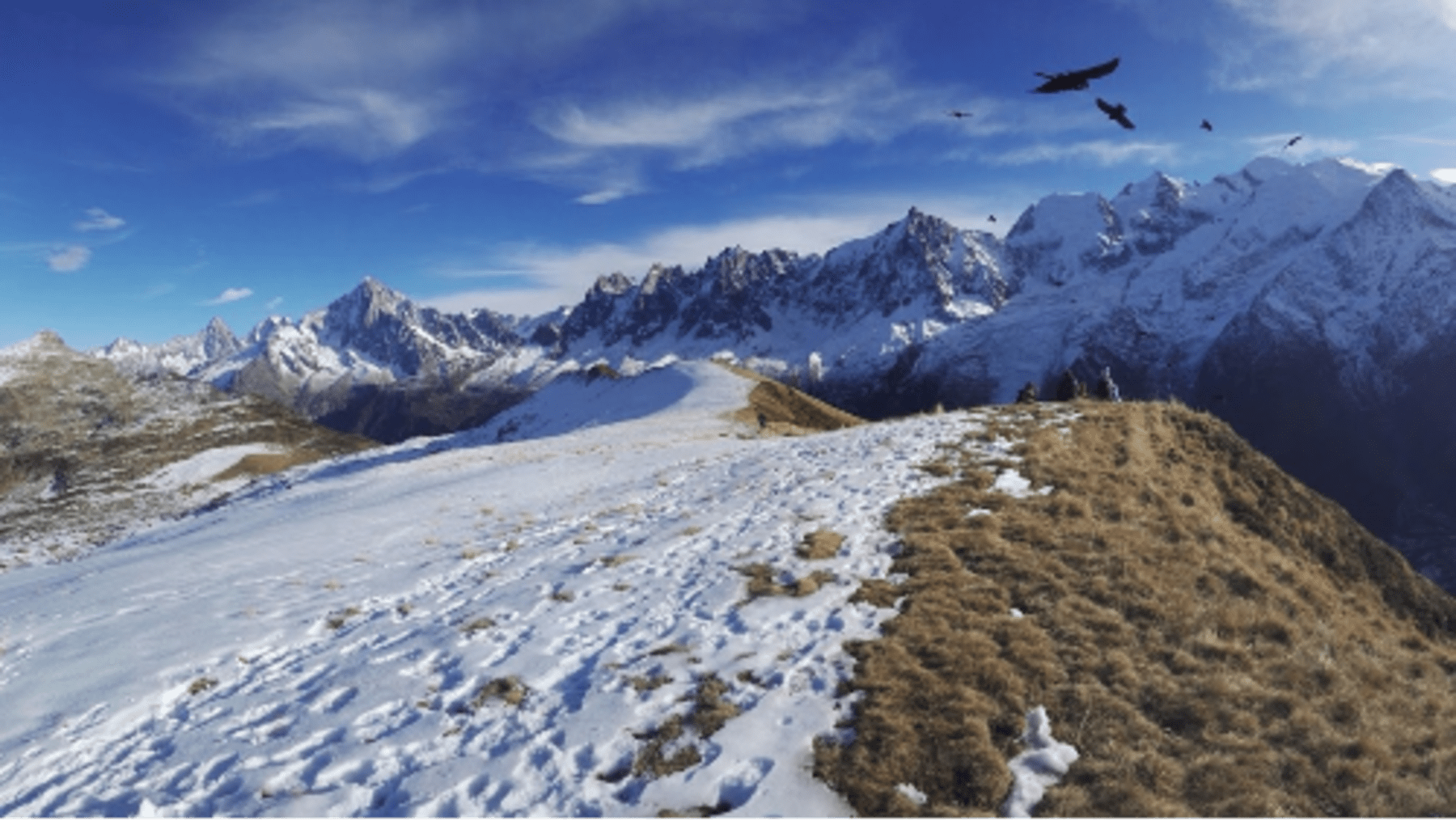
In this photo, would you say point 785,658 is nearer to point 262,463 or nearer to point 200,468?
point 262,463

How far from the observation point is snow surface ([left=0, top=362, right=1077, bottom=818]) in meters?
8.84

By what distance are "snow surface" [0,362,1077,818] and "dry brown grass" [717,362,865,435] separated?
29722mm

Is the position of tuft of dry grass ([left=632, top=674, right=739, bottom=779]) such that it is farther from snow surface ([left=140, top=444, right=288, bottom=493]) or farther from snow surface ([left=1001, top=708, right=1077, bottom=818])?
snow surface ([left=140, top=444, right=288, bottom=493])

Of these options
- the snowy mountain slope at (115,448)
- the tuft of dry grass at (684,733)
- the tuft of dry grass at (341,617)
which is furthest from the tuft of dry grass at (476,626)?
the snowy mountain slope at (115,448)

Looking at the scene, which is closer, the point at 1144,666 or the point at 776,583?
the point at 1144,666

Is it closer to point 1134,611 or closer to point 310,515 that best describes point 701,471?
point 310,515

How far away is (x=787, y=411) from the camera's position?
2394 inches

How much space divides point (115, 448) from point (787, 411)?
15189 centimetres

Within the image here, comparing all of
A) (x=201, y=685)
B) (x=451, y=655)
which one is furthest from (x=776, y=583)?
(x=201, y=685)

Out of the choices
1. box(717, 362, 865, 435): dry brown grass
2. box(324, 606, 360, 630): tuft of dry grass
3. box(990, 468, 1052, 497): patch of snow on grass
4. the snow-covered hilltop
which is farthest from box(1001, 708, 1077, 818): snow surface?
box(717, 362, 865, 435): dry brown grass

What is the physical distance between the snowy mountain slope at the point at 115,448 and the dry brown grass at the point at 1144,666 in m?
53.8

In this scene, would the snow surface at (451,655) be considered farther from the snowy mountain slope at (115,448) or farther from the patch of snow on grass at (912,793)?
the snowy mountain slope at (115,448)

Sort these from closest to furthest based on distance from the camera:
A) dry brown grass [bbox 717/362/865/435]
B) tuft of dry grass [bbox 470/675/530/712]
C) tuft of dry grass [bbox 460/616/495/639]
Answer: tuft of dry grass [bbox 470/675/530/712], tuft of dry grass [bbox 460/616/495/639], dry brown grass [bbox 717/362/865/435]

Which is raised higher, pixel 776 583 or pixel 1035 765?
pixel 776 583
